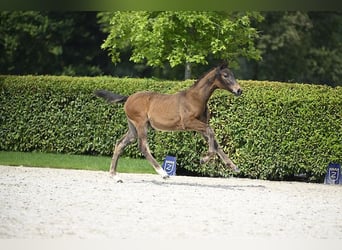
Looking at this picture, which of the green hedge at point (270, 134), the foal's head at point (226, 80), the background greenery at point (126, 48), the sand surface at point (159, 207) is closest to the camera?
the sand surface at point (159, 207)

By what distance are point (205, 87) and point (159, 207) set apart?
→ 6.68 feet

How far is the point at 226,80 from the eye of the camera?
319 inches

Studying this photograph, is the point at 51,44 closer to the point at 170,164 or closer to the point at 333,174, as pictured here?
the point at 170,164

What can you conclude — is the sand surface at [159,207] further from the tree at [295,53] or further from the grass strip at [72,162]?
the tree at [295,53]

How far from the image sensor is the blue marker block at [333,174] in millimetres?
9570

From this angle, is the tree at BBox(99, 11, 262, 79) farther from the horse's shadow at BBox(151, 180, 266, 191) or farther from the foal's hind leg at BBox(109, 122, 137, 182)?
the horse's shadow at BBox(151, 180, 266, 191)

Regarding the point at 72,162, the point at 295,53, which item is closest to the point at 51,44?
the point at 295,53

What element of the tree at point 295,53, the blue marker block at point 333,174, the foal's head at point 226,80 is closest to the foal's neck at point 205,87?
the foal's head at point 226,80

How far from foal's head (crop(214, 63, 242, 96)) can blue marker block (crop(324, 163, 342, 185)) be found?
7.13 ft

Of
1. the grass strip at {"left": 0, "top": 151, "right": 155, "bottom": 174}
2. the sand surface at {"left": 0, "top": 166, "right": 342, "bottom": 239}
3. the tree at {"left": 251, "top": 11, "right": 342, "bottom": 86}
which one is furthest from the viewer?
the tree at {"left": 251, "top": 11, "right": 342, "bottom": 86}

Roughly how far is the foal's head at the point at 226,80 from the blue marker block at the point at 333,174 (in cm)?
217

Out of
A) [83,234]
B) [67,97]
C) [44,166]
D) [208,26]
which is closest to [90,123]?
[67,97]

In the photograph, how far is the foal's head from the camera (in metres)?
8.03

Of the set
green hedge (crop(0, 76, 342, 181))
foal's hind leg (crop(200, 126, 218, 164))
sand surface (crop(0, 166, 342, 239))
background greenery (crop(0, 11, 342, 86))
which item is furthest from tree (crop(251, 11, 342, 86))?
foal's hind leg (crop(200, 126, 218, 164))
